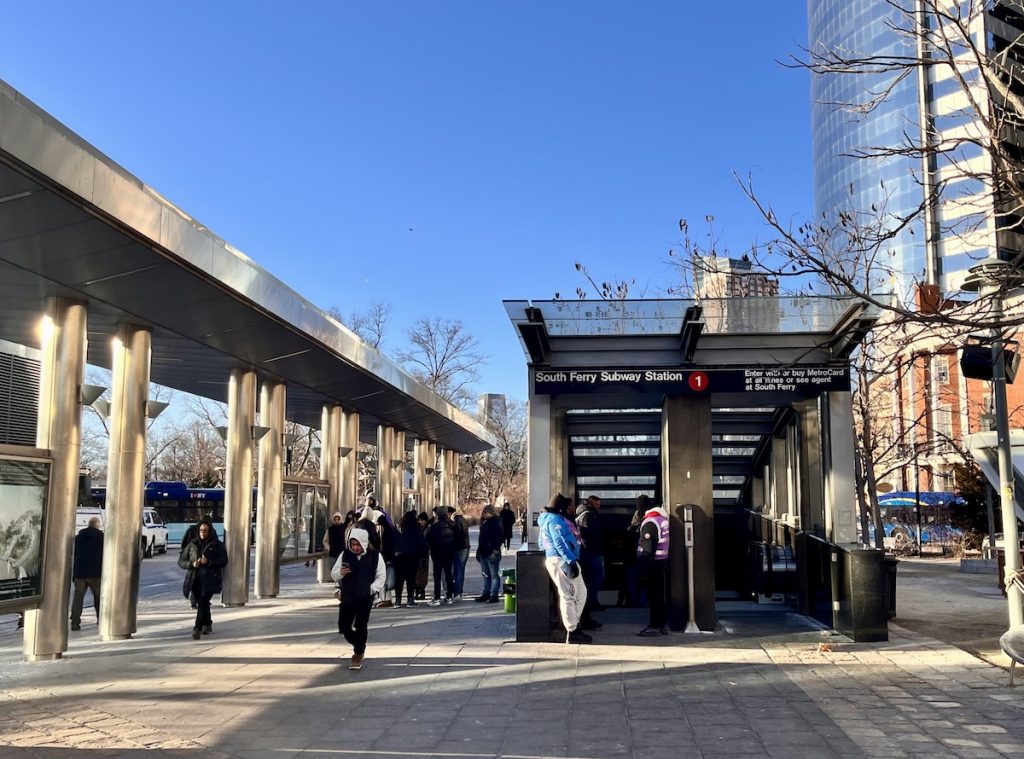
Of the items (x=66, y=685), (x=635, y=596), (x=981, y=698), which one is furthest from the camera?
(x=635, y=596)

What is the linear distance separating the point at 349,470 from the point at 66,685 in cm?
1368

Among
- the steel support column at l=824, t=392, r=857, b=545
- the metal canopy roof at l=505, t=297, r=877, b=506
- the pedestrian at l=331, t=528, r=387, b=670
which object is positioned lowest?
the pedestrian at l=331, t=528, r=387, b=670

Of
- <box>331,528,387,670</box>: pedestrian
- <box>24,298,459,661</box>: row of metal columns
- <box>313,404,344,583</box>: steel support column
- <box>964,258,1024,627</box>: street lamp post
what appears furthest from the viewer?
<box>313,404,344,583</box>: steel support column

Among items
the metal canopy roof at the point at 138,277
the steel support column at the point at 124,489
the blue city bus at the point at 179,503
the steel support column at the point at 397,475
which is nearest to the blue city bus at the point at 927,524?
the steel support column at the point at 397,475

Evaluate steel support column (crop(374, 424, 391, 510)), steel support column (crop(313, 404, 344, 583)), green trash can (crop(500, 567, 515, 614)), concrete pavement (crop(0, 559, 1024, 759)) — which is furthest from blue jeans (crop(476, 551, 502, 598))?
steel support column (crop(374, 424, 391, 510))

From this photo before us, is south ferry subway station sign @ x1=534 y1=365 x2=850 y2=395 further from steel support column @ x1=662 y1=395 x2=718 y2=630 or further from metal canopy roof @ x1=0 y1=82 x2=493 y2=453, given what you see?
metal canopy roof @ x1=0 y1=82 x2=493 y2=453

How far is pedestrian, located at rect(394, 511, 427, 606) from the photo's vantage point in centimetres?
1473

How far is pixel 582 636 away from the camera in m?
10.7

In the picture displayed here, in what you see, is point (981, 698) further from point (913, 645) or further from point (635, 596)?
point (635, 596)

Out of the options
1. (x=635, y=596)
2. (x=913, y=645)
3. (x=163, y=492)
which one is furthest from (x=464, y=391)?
(x=913, y=645)

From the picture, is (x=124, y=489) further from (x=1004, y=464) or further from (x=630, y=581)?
(x=1004, y=464)

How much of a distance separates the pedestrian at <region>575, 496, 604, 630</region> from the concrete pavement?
55 cm

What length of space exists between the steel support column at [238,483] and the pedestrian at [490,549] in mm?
4012

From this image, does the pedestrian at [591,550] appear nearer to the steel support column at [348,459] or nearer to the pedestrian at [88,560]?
the pedestrian at [88,560]
